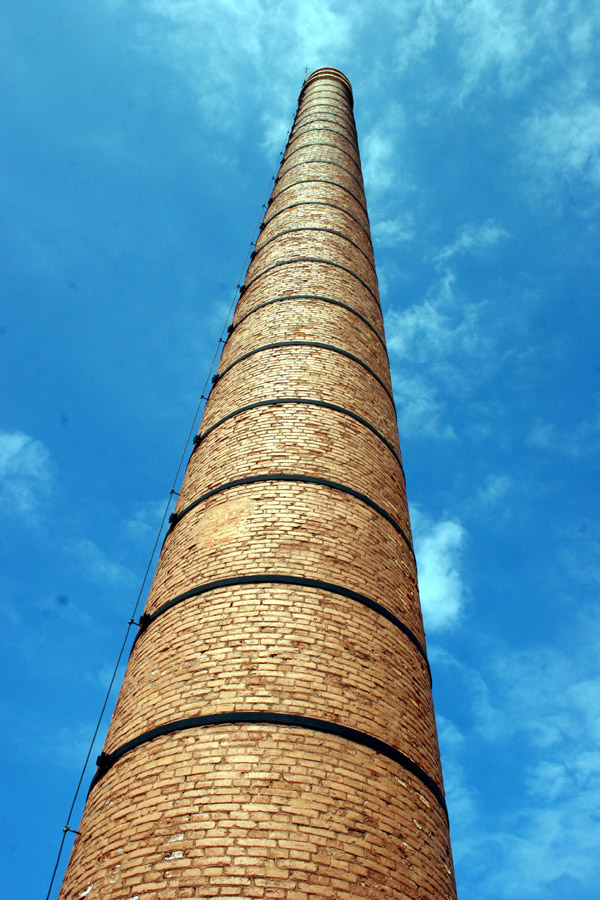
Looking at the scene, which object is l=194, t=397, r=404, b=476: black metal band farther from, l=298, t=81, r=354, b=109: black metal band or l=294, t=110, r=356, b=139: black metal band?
l=298, t=81, r=354, b=109: black metal band

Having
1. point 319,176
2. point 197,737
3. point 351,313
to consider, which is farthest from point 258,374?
point 319,176

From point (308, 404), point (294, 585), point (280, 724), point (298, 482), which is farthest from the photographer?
point (308, 404)

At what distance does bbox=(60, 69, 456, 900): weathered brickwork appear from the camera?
9.21 ft

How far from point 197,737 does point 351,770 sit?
2.49 ft

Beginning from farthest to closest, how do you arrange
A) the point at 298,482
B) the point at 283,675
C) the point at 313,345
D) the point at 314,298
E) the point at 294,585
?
the point at 314,298 → the point at 313,345 → the point at 298,482 → the point at 294,585 → the point at 283,675

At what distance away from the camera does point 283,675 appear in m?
3.38

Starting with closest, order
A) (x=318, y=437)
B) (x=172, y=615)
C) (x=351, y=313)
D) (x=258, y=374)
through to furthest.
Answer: (x=172, y=615) < (x=318, y=437) < (x=258, y=374) < (x=351, y=313)

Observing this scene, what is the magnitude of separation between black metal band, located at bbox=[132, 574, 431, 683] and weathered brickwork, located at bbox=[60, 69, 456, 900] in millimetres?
11

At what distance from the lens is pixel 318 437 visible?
5008mm

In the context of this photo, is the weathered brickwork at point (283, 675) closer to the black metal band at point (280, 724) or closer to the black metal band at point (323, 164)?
the black metal band at point (280, 724)

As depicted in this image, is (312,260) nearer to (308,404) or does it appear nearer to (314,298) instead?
(314,298)

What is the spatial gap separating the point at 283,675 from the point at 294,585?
2.06ft

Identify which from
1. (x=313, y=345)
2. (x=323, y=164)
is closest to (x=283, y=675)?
(x=313, y=345)

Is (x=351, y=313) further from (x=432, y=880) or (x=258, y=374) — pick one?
(x=432, y=880)
